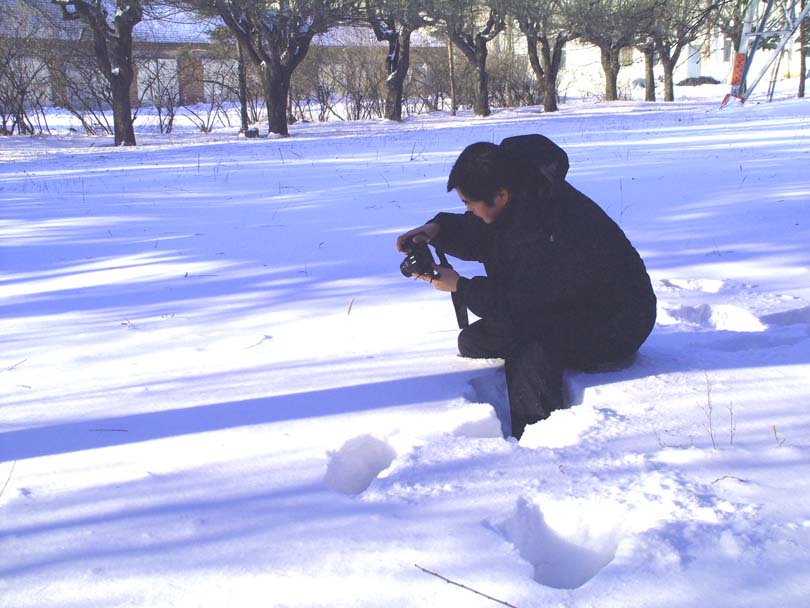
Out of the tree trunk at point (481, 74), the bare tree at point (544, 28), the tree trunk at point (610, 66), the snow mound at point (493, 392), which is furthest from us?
the tree trunk at point (610, 66)

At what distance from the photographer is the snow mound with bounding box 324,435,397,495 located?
200 centimetres

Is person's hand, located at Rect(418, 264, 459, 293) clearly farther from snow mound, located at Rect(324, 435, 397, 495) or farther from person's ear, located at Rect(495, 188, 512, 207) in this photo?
snow mound, located at Rect(324, 435, 397, 495)

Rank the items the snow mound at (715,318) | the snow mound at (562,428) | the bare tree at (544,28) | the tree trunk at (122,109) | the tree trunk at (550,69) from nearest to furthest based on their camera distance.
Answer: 1. the snow mound at (562,428)
2. the snow mound at (715,318)
3. the tree trunk at (122,109)
4. the bare tree at (544,28)
5. the tree trunk at (550,69)

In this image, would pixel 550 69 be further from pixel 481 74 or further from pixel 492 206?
pixel 492 206

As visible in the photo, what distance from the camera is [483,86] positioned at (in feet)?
79.8

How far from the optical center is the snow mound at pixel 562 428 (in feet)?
7.03

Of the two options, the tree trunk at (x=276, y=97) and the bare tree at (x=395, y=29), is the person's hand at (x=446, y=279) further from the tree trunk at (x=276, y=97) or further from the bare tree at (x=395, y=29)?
the bare tree at (x=395, y=29)

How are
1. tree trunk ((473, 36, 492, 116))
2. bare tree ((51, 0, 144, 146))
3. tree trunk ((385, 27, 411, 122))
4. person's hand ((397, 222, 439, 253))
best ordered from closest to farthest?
person's hand ((397, 222, 439, 253))
bare tree ((51, 0, 144, 146))
tree trunk ((385, 27, 411, 122))
tree trunk ((473, 36, 492, 116))

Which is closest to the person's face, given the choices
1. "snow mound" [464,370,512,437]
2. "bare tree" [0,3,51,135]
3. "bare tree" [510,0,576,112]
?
"snow mound" [464,370,512,437]

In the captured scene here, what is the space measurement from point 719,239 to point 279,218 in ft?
10.8

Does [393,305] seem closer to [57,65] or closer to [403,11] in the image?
[403,11]

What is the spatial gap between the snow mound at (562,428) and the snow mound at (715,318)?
3.53 ft

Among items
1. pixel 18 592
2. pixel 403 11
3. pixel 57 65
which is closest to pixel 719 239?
pixel 18 592

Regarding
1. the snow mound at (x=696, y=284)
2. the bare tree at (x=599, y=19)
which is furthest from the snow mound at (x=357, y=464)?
the bare tree at (x=599, y=19)
